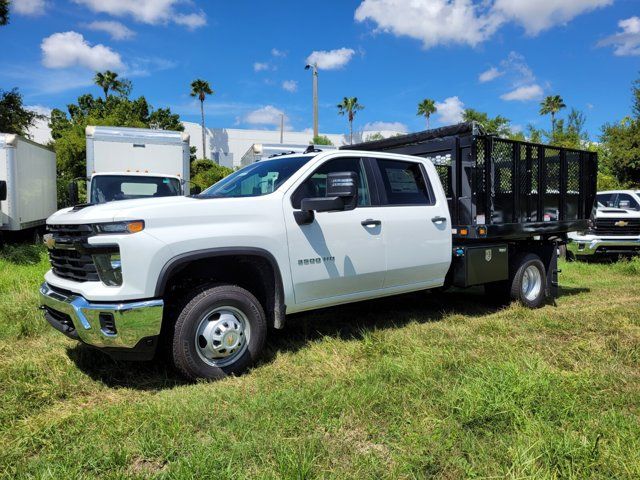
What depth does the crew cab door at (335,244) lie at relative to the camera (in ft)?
14.6

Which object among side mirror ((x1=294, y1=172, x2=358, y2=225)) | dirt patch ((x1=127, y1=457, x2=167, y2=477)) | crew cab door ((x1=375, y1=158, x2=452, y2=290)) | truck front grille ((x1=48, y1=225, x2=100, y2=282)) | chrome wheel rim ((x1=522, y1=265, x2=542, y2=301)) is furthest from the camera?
chrome wheel rim ((x1=522, y1=265, x2=542, y2=301))

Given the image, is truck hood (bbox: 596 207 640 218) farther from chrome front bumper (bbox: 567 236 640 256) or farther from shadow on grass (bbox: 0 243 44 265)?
shadow on grass (bbox: 0 243 44 265)

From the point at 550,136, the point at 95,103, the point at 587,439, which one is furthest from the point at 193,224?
the point at 95,103

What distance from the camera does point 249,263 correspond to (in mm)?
4332

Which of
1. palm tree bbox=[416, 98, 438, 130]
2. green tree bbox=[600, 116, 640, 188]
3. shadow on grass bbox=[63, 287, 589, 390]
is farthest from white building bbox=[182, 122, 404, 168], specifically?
shadow on grass bbox=[63, 287, 589, 390]

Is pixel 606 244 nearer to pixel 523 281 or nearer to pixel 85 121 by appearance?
pixel 523 281

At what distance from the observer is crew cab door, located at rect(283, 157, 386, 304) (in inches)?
175

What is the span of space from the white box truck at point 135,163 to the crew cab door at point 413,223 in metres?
5.82

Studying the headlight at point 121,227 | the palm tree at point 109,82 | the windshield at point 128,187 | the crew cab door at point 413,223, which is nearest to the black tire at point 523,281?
the crew cab door at point 413,223

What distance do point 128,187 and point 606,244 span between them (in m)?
10.5

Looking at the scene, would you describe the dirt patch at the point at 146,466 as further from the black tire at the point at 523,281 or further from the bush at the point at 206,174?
the bush at the point at 206,174

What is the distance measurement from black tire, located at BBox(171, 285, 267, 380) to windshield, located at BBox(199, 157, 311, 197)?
95 cm

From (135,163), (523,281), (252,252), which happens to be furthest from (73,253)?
(135,163)

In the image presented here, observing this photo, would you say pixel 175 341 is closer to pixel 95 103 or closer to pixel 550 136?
pixel 550 136
